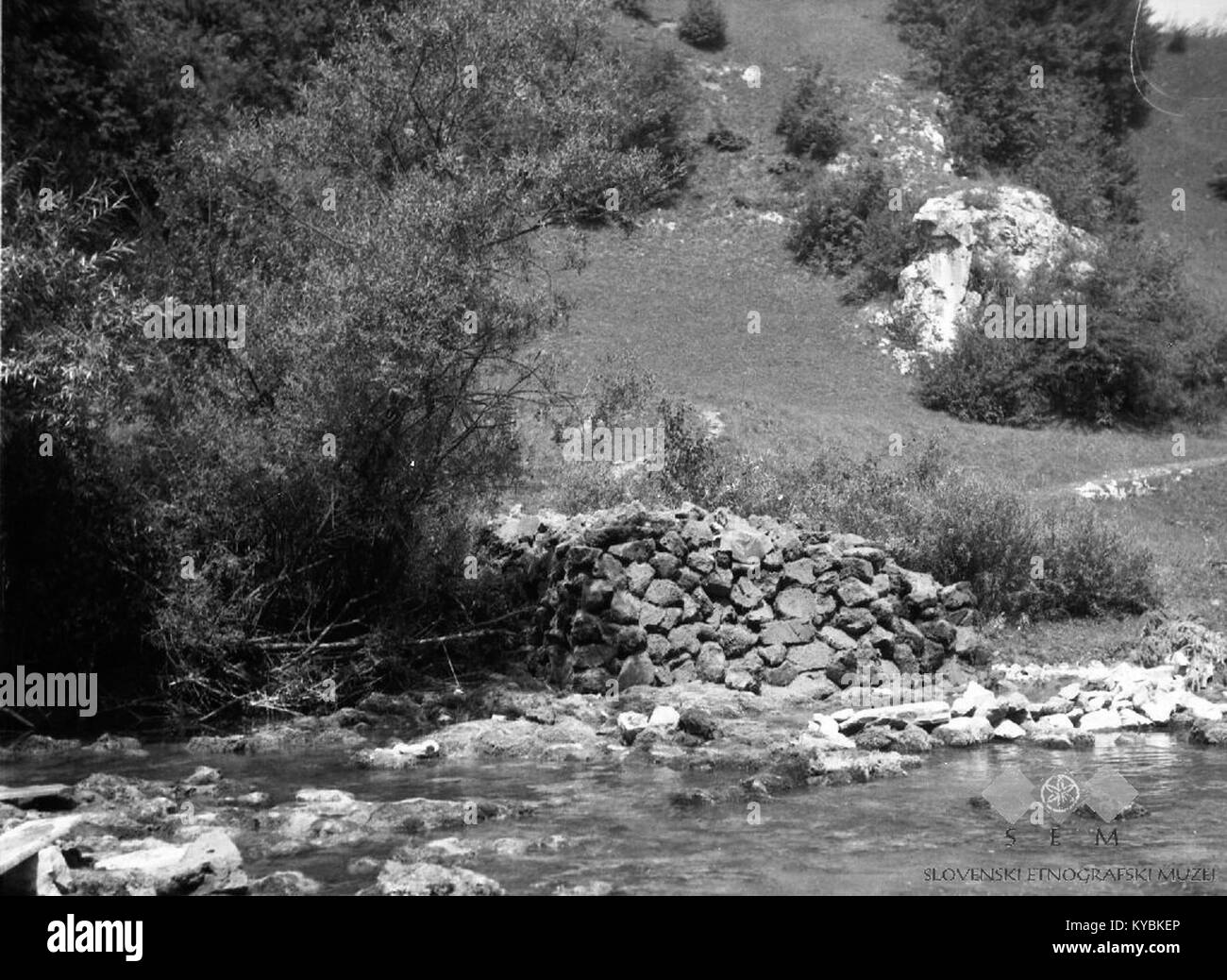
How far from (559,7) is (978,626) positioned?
12.9m

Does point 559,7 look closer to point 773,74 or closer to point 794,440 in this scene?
point 794,440

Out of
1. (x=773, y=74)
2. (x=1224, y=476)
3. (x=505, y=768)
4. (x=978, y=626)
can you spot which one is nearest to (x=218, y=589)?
(x=505, y=768)

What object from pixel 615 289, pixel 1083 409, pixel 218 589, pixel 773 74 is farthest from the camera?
pixel 773 74

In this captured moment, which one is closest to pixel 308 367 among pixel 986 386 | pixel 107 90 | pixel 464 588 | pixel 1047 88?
pixel 464 588

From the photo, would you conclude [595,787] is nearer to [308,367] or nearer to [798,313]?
[308,367]

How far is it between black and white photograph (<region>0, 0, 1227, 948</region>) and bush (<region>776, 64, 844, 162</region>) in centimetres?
2701

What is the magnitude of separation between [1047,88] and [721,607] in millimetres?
51725

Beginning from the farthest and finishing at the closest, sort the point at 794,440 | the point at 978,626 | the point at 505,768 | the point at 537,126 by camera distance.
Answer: the point at 794,440
the point at 978,626
the point at 537,126
the point at 505,768

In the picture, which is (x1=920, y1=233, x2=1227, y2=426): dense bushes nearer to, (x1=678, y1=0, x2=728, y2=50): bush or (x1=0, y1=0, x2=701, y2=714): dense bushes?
(x1=678, y1=0, x2=728, y2=50): bush

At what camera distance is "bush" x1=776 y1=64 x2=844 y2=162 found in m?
59.8

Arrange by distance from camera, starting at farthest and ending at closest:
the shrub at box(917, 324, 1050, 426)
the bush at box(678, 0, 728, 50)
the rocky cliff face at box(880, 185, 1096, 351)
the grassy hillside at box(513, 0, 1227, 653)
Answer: the bush at box(678, 0, 728, 50)
the rocky cliff face at box(880, 185, 1096, 351)
the shrub at box(917, 324, 1050, 426)
the grassy hillside at box(513, 0, 1227, 653)

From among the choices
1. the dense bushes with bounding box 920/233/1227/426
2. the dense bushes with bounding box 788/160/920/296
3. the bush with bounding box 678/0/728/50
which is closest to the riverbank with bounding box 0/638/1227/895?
the dense bushes with bounding box 920/233/1227/426

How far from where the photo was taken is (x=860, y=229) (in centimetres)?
5478
